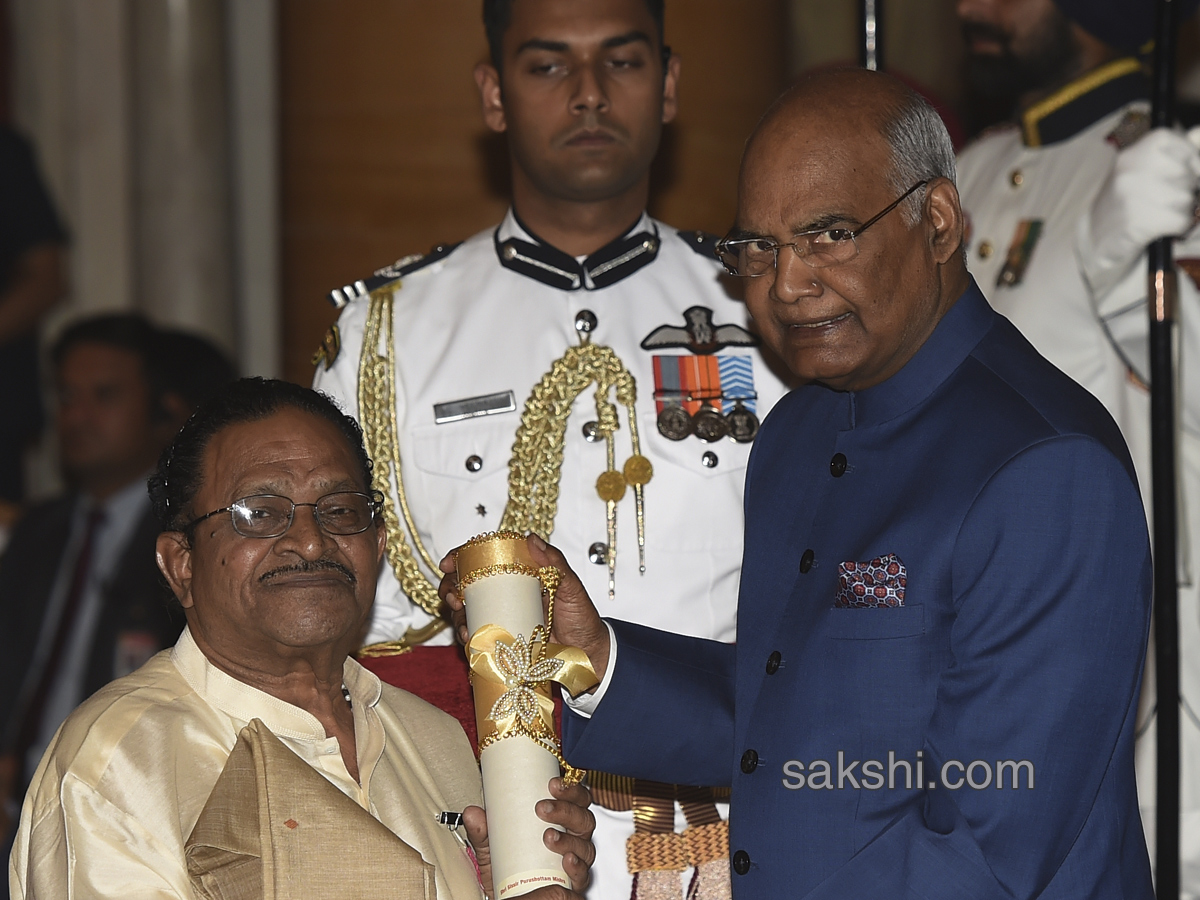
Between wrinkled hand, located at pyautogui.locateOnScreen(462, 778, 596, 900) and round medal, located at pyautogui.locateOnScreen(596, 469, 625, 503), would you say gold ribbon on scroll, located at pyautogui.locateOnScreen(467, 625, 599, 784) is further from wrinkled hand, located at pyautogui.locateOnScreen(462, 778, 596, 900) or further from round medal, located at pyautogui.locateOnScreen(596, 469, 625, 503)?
round medal, located at pyautogui.locateOnScreen(596, 469, 625, 503)

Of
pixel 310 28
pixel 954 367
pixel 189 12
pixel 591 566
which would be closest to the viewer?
pixel 954 367

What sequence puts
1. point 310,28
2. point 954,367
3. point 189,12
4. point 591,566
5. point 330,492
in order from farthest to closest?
point 189,12 → point 310,28 → point 591,566 → point 330,492 → point 954,367

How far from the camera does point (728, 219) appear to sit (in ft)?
16.3

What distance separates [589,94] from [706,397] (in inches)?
24.4

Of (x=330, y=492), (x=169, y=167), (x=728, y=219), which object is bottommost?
(x=330, y=492)

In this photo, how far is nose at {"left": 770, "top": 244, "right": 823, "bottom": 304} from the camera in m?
2.44

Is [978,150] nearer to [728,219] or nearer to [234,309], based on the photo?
[728,219]

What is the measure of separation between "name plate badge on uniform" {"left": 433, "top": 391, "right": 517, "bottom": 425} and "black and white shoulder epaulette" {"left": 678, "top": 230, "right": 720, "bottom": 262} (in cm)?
50

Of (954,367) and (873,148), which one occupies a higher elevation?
(873,148)

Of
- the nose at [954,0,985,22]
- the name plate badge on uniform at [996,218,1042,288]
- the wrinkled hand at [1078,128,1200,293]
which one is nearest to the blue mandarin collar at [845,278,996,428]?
the wrinkled hand at [1078,128,1200,293]

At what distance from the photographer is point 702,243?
3.41m

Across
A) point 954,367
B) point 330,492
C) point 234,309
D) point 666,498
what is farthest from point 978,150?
point 234,309

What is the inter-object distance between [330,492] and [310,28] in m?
2.78

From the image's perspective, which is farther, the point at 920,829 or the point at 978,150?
the point at 978,150
